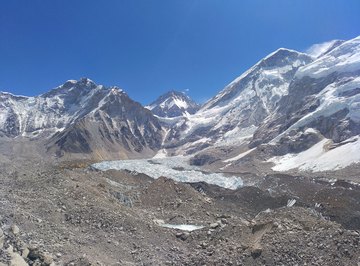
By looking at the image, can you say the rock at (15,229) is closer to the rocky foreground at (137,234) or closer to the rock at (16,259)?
the rocky foreground at (137,234)

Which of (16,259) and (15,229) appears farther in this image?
(15,229)

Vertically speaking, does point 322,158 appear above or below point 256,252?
above

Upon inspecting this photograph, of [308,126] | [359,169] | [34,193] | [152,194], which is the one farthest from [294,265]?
[308,126]

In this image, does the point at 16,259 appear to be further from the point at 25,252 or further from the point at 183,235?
the point at 183,235

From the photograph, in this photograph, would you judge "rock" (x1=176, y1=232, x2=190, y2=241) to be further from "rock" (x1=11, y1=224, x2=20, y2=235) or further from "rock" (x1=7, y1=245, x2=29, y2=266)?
"rock" (x1=7, y1=245, x2=29, y2=266)

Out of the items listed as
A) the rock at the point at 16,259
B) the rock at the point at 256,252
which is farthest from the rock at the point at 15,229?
the rock at the point at 256,252

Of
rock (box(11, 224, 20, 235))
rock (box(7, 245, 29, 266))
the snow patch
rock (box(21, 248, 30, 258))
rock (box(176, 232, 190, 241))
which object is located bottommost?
rock (box(176, 232, 190, 241))

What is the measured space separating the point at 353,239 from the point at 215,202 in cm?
2881

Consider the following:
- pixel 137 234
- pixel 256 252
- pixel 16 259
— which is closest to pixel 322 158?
pixel 137 234

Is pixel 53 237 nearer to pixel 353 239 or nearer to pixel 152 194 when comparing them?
pixel 353 239

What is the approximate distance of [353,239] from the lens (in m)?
27.1

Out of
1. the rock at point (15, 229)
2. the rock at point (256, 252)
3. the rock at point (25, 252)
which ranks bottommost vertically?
the rock at point (256, 252)

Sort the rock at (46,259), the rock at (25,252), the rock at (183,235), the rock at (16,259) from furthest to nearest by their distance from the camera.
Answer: the rock at (183,235), the rock at (46,259), the rock at (25,252), the rock at (16,259)

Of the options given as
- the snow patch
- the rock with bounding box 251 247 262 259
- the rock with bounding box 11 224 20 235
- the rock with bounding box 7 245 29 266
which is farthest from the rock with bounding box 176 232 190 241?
the snow patch
